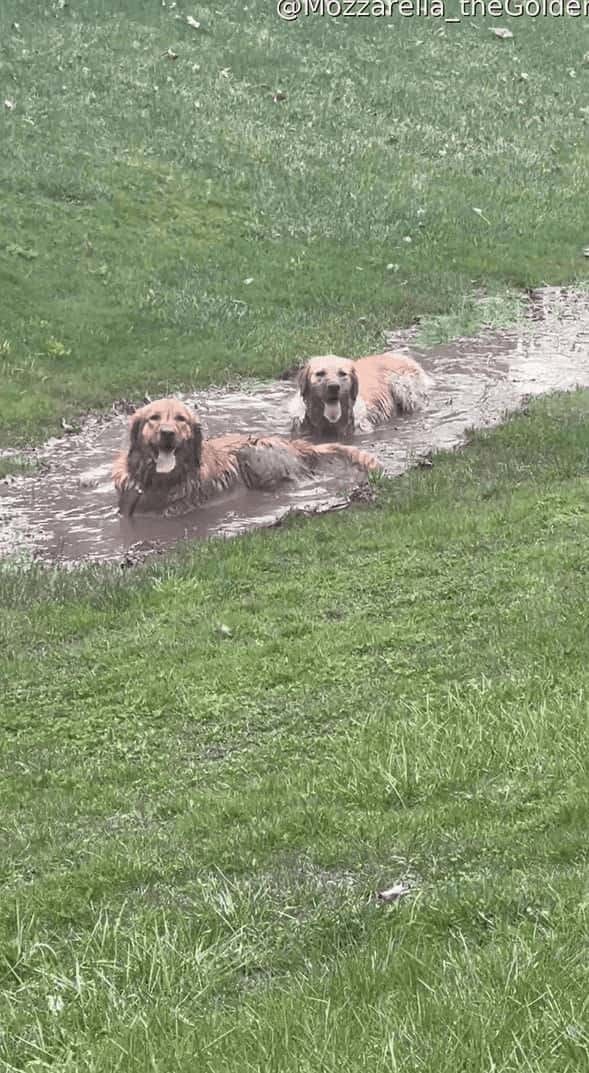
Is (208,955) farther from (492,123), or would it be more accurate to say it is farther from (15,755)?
(492,123)

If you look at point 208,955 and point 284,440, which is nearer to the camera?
point 208,955

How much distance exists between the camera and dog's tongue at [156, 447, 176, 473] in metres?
11.6

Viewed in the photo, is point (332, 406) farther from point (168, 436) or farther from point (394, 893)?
point (394, 893)

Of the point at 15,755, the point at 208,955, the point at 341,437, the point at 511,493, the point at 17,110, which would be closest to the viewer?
the point at 208,955

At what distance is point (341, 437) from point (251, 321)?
3.94 metres

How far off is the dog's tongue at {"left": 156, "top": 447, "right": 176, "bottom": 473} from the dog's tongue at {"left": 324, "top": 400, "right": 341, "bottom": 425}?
2541 mm

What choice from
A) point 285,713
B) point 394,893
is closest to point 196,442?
point 285,713

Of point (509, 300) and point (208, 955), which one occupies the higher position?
point (509, 300)

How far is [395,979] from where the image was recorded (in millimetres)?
3896

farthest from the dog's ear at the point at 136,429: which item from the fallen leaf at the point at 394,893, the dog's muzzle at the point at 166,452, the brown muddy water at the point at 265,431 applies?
the fallen leaf at the point at 394,893

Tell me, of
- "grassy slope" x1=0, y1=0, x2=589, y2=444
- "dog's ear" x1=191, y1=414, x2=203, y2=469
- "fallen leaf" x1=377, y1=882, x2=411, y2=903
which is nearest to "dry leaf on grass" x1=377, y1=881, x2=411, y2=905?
"fallen leaf" x1=377, y1=882, x2=411, y2=903

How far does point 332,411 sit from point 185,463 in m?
2.43

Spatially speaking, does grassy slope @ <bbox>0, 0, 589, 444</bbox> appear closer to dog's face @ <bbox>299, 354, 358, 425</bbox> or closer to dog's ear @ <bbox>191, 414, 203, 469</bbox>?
dog's face @ <bbox>299, 354, 358, 425</bbox>

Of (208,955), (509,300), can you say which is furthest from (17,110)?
(208,955)
